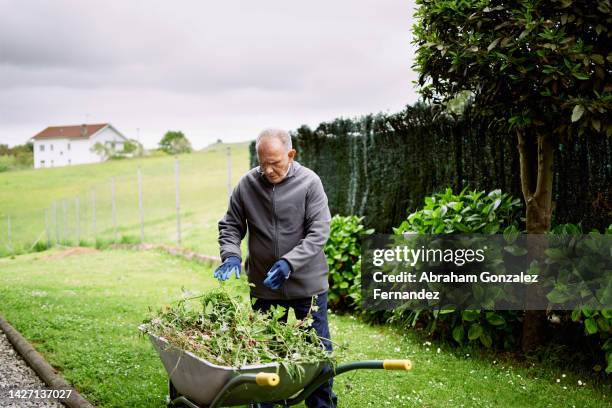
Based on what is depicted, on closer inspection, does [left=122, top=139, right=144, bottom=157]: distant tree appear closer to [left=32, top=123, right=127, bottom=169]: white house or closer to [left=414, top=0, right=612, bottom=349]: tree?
[left=32, top=123, right=127, bottom=169]: white house

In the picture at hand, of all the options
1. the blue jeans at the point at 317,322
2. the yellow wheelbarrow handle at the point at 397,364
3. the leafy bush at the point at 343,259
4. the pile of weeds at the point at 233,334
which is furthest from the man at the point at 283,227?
the leafy bush at the point at 343,259

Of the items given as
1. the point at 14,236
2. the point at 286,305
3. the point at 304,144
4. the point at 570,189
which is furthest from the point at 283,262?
the point at 14,236

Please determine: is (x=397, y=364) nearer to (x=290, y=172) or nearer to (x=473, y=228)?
(x=290, y=172)

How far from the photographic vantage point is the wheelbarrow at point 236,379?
8.54ft

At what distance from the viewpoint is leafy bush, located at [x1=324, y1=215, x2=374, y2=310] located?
7.08 meters

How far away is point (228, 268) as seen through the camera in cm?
354

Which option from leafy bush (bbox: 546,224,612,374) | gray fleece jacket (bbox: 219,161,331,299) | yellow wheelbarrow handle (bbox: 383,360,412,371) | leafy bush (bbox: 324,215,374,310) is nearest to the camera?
yellow wheelbarrow handle (bbox: 383,360,412,371)

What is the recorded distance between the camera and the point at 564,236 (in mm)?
4684

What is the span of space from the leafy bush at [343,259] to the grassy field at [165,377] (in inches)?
11.8

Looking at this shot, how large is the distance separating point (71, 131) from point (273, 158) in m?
61.0

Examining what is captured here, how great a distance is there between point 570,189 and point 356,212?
127 inches

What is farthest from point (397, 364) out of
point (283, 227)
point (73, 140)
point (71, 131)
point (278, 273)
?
point (71, 131)

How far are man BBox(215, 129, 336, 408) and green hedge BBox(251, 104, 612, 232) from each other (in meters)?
1.80

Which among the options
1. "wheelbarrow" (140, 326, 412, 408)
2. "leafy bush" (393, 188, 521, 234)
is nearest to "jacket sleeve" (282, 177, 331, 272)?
Result: "wheelbarrow" (140, 326, 412, 408)
